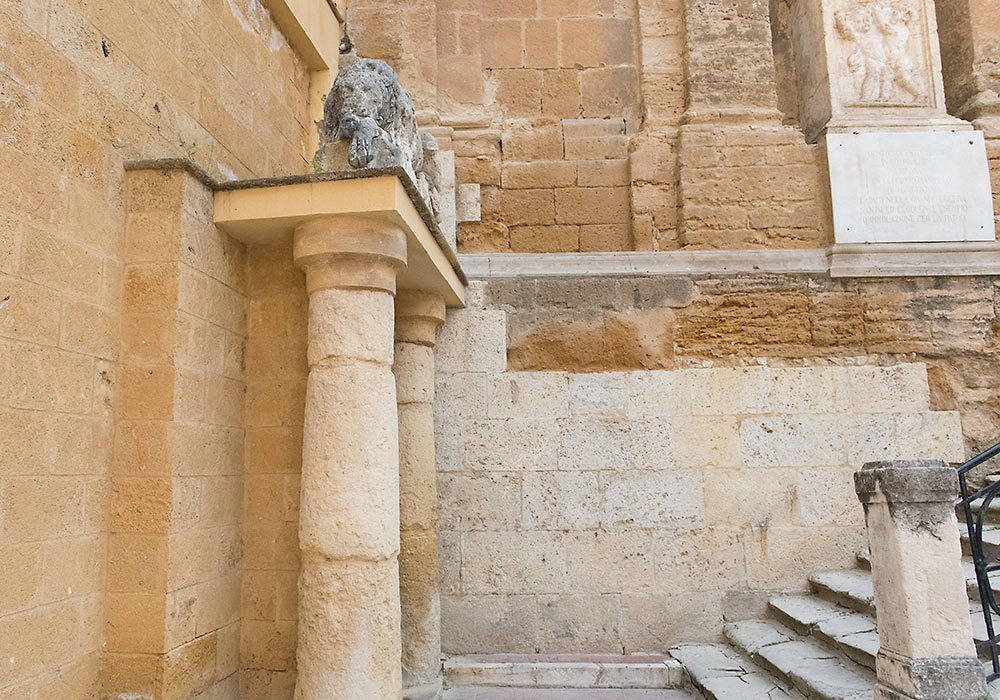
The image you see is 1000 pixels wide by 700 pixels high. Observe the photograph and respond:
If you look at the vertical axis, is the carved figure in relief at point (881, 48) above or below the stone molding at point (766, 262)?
above

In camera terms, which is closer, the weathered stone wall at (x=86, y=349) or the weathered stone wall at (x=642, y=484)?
the weathered stone wall at (x=86, y=349)

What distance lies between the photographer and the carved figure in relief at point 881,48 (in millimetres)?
5254

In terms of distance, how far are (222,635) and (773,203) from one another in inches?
169

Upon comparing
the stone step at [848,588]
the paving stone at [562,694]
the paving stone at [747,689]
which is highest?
the stone step at [848,588]

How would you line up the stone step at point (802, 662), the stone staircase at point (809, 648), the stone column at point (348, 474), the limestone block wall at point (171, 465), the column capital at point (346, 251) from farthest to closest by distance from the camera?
1. the stone staircase at point (809, 648)
2. the stone step at point (802, 662)
3. the column capital at point (346, 251)
4. the stone column at point (348, 474)
5. the limestone block wall at point (171, 465)

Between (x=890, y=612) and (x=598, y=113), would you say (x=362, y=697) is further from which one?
(x=598, y=113)

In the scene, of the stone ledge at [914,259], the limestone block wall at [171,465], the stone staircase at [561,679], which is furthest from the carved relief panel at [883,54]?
the limestone block wall at [171,465]

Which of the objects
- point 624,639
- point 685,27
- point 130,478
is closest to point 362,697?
point 130,478

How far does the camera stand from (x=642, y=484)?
15.1 ft

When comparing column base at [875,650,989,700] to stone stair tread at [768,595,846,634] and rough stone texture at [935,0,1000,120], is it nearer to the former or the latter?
stone stair tread at [768,595,846,634]

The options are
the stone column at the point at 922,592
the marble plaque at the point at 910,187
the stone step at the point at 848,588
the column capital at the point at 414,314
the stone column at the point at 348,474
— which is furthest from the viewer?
the marble plaque at the point at 910,187

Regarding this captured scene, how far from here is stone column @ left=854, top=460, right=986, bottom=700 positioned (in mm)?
2762

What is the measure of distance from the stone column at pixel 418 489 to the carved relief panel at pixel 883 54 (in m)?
3.46

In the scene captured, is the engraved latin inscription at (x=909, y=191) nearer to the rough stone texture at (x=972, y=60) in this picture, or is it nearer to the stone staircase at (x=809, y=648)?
the rough stone texture at (x=972, y=60)
